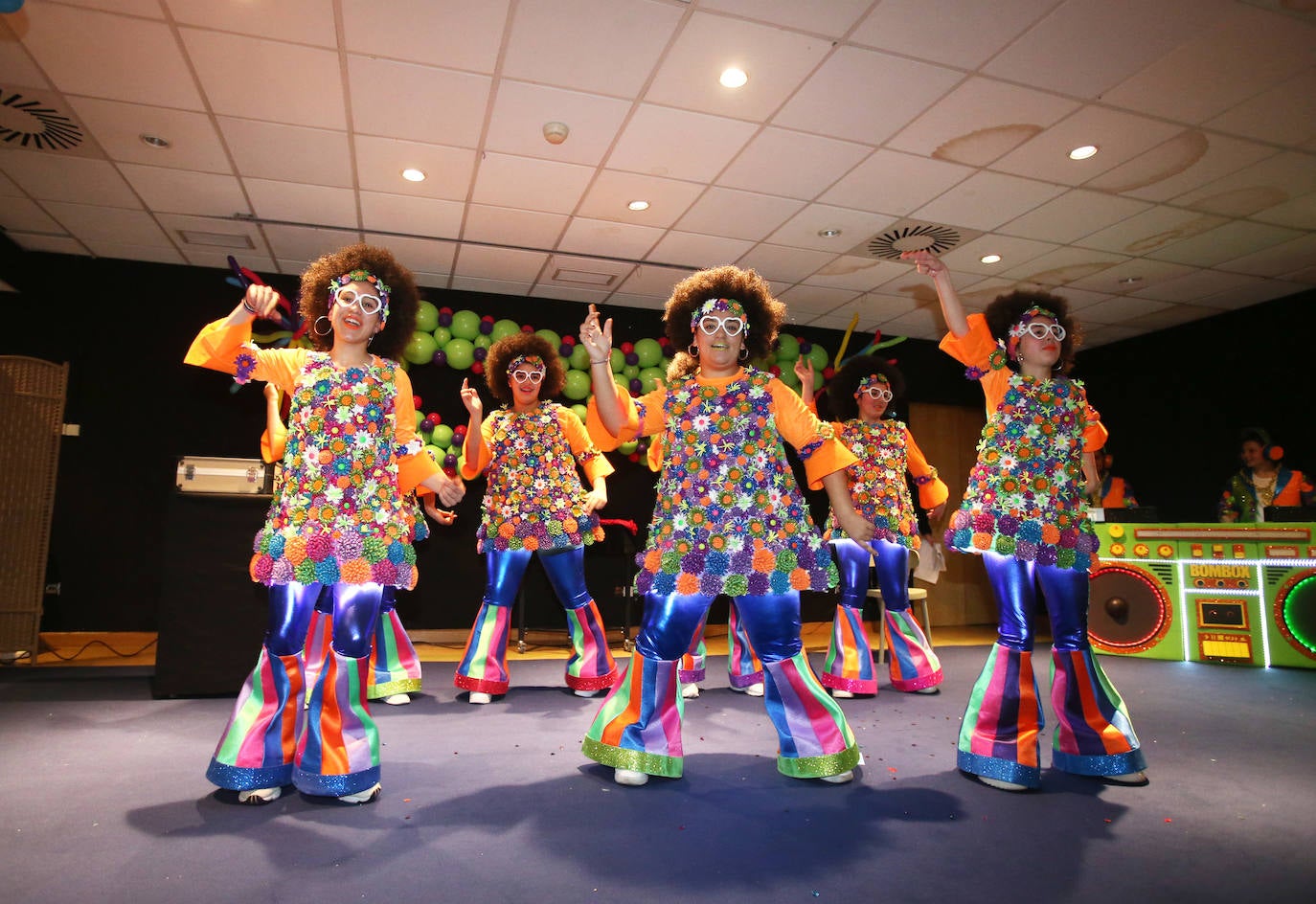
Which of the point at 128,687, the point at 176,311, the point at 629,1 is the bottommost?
the point at 128,687

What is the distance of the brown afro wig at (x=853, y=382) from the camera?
4.70 metres

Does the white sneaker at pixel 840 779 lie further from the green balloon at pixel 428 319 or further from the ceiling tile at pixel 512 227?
the green balloon at pixel 428 319

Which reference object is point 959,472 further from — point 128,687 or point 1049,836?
point 128,687

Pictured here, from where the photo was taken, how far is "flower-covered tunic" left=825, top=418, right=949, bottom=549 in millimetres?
4238

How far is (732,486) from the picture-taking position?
8.25ft

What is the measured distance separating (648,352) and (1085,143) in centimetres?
364

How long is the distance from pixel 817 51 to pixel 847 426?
1.97m

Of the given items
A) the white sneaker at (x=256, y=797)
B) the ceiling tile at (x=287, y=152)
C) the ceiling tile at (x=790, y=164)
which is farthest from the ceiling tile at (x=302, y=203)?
the white sneaker at (x=256, y=797)

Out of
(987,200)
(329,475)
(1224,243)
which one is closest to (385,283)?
(329,475)

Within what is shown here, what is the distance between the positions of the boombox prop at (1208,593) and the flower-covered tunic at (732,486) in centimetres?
381

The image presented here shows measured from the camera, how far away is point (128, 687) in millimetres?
4125

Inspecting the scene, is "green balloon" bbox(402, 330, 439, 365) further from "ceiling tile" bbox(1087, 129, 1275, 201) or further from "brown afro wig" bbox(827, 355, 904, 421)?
"ceiling tile" bbox(1087, 129, 1275, 201)

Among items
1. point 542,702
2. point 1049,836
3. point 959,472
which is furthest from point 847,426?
point 959,472

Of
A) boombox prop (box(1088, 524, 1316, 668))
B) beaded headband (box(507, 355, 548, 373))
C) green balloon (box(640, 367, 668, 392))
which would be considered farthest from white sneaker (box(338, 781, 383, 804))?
boombox prop (box(1088, 524, 1316, 668))
